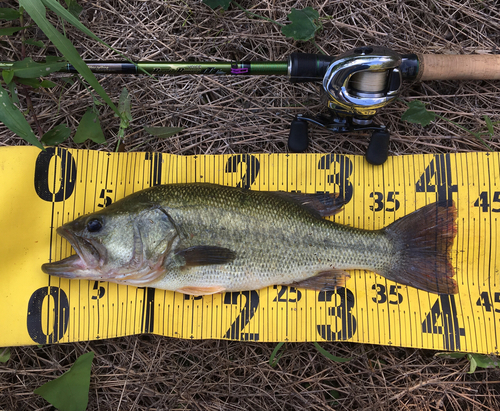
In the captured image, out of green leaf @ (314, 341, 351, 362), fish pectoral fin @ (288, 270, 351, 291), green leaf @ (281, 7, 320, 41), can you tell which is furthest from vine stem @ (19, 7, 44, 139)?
green leaf @ (314, 341, 351, 362)

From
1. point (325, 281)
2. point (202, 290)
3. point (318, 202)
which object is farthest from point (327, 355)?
point (318, 202)

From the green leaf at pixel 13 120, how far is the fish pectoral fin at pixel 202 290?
4.78 ft

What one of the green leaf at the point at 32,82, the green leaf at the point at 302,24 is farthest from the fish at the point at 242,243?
the green leaf at the point at 302,24

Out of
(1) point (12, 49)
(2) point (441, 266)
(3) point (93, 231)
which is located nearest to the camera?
(3) point (93, 231)

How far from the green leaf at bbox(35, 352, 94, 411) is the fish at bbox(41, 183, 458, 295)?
29.7 inches

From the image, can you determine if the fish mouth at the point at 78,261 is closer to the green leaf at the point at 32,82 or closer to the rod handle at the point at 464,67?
the green leaf at the point at 32,82

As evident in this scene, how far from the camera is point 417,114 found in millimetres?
2768

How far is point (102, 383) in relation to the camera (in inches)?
109

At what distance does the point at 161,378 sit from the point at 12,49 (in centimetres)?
327

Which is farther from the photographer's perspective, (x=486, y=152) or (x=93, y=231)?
(x=486, y=152)

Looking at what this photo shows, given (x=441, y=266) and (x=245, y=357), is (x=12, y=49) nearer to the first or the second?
(x=245, y=357)

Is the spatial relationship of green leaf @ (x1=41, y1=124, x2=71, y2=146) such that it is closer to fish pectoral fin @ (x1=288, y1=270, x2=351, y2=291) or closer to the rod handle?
fish pectoral fin @ (x1=288, y1=270, x2=351, y2=291)

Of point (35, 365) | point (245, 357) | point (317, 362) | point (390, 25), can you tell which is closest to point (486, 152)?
point (390, 25)

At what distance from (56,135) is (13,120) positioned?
1.74ft
